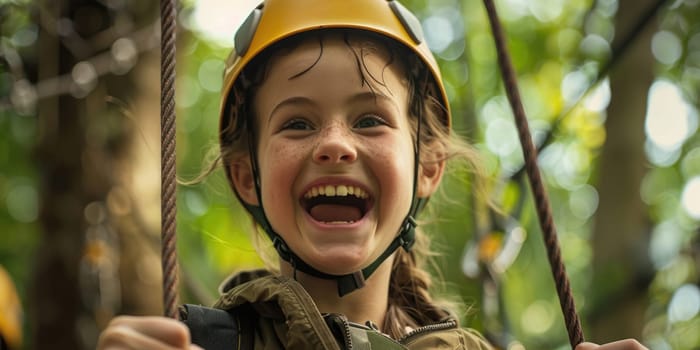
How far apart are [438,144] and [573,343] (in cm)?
68

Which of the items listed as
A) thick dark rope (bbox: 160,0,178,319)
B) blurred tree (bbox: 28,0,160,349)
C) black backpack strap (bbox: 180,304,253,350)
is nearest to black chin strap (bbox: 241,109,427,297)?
black backpack strap (bbox: 180,304,253,350)

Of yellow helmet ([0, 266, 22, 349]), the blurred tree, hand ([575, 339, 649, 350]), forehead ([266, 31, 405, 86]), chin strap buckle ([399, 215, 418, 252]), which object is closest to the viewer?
hand ([575, 339, 649, 350])

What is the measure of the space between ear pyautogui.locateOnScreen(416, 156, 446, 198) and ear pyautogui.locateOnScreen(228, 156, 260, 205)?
1.26 feet

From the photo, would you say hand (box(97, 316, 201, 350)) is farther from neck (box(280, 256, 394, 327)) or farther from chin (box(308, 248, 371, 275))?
neck (box(280, 256, 394, 327))

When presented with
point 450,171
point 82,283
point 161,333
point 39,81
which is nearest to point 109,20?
point 39,81

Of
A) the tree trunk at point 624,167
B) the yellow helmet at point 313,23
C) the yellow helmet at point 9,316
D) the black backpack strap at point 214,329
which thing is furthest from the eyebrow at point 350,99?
the yellow helmet at point 9,316

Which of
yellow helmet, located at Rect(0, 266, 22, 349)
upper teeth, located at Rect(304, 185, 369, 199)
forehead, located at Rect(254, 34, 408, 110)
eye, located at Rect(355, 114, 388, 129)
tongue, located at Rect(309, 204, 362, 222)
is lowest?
yellow helmet, located at Rect(0, 266, 22, 349)

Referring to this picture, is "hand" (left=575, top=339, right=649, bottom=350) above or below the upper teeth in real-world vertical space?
below

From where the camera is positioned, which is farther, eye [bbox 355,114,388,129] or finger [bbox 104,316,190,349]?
eye [bbox 355,114,388,129]

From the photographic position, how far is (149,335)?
1.31 m

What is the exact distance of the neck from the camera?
6.19 ft

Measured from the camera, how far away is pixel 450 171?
2518 millimetres

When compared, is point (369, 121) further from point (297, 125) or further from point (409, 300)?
point (409, 300)

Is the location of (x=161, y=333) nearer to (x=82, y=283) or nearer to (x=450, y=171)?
(x=450, y=171)
